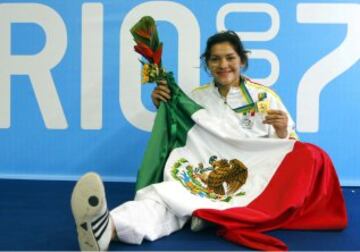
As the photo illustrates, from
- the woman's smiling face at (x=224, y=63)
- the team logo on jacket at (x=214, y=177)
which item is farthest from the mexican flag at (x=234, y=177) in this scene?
the woman's smiling face at (x=224, y=63)

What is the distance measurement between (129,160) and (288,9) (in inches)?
45.9

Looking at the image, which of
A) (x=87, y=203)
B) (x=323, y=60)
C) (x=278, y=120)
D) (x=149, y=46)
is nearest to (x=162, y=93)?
(x=149, y=46)

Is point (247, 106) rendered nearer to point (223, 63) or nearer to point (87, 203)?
point (223, 63)

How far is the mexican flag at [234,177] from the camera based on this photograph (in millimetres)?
1377

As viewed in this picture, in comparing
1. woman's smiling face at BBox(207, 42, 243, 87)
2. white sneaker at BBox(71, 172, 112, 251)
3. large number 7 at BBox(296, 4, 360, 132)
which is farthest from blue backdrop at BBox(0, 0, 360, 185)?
white sneaker at BBox(71, 172, 112, 251)

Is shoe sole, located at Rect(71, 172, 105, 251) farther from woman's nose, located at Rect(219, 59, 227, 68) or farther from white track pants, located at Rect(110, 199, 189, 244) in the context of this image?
woman's nose, located at Rect(219, 59, 227, 68)

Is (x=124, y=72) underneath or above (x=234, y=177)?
above

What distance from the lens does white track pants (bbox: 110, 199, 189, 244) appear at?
127 centimetres

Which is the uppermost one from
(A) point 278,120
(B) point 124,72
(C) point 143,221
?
(B) point 124,72

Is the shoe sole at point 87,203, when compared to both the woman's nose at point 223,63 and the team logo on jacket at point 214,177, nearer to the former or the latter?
the team logo on jacket at point 214,177

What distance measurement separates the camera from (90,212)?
43.3 inches

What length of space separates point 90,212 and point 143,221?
0.86 ft

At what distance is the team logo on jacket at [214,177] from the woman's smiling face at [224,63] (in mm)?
333

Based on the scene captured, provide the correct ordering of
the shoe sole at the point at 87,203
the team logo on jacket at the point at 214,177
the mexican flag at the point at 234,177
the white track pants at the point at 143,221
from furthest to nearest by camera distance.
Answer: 1. the team logo on jacket at the point at 214,177
2. the mexican flag at the point at 234,177
3. the white track pants at the point at 143,221
4. the shoe sole at the point at 87,203
